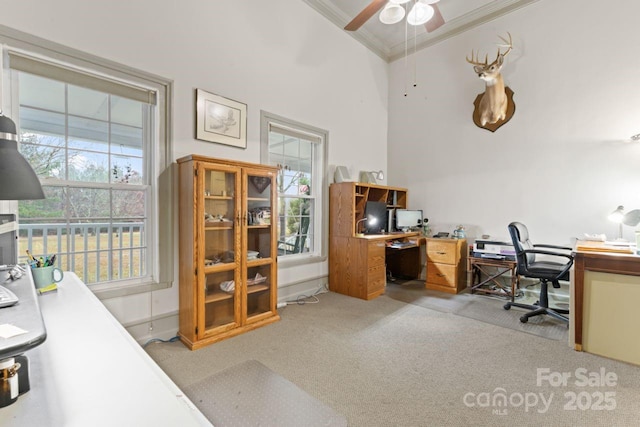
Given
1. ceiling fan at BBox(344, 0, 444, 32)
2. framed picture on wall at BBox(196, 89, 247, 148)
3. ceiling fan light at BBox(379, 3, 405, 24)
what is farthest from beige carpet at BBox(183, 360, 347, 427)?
ceiling fan light at BBox(379, 3, 405, 24)

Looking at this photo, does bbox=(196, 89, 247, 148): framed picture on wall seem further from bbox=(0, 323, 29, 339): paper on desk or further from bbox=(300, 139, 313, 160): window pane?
bbox=(0, 323, 29, 339): paper on desk

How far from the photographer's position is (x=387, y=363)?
7.52ft

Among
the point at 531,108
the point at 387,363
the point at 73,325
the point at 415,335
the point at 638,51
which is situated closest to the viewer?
the point at 73,325

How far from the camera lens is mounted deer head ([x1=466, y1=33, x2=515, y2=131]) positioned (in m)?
3.86

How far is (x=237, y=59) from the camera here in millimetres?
3168

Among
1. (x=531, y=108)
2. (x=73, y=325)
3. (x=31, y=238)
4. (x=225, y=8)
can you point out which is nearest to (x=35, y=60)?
(x=31, y=238)

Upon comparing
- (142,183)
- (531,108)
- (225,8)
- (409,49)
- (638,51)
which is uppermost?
(409,49)

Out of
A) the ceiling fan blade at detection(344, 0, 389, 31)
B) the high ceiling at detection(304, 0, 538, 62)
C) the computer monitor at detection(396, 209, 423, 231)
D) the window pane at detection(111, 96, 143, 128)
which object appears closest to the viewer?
→ the window pane at detection(111, 96, 143, 128)

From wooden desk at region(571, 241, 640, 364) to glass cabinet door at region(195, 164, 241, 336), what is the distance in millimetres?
3021

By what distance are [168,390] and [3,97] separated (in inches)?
96.4

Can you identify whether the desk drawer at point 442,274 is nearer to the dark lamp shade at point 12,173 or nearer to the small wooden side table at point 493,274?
the small wooden side table at point 493,274

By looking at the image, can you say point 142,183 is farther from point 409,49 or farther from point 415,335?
point 409,49

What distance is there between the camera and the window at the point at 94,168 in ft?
7.02

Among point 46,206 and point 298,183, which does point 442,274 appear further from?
point 46,206
